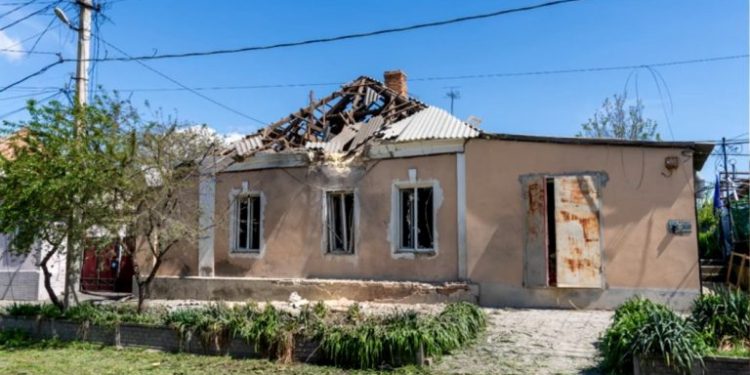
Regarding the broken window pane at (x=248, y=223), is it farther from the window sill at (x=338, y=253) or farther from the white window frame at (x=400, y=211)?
the white window frame at (x=400, y=211)

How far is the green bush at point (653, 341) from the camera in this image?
233 inches

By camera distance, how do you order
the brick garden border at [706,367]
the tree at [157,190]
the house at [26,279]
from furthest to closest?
the house at [26,279] < the tree at [157,190] < the brick garden border at [706,367]

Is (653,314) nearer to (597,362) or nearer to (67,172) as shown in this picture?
(597,362)

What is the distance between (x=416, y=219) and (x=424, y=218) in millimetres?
224

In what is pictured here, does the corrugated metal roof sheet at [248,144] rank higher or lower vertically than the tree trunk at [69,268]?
→ higher

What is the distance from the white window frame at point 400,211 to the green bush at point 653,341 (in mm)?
5561

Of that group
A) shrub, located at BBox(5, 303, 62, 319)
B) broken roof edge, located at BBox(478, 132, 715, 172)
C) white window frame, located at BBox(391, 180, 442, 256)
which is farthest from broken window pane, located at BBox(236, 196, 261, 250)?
broken roof edge, located at BBox(478, 132, 715, 172)

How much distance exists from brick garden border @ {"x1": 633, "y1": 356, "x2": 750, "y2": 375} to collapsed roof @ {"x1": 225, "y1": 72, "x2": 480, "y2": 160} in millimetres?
7143

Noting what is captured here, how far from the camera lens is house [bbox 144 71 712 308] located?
34.3ft

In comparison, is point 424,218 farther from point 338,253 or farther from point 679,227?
point 679,227

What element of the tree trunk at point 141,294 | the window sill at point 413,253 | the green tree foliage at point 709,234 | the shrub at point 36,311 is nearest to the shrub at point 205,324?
the tree trunk at point 141,294

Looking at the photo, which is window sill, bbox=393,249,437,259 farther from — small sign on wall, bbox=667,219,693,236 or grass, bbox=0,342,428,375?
grass, bbox=0,342,428,375

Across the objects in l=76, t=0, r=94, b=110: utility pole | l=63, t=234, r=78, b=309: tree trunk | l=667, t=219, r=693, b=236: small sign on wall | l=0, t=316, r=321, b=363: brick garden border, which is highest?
l=76, t=0, r=94, b=110: utility pole

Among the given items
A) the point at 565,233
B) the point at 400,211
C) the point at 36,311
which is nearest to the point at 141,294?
the point at 36,311
